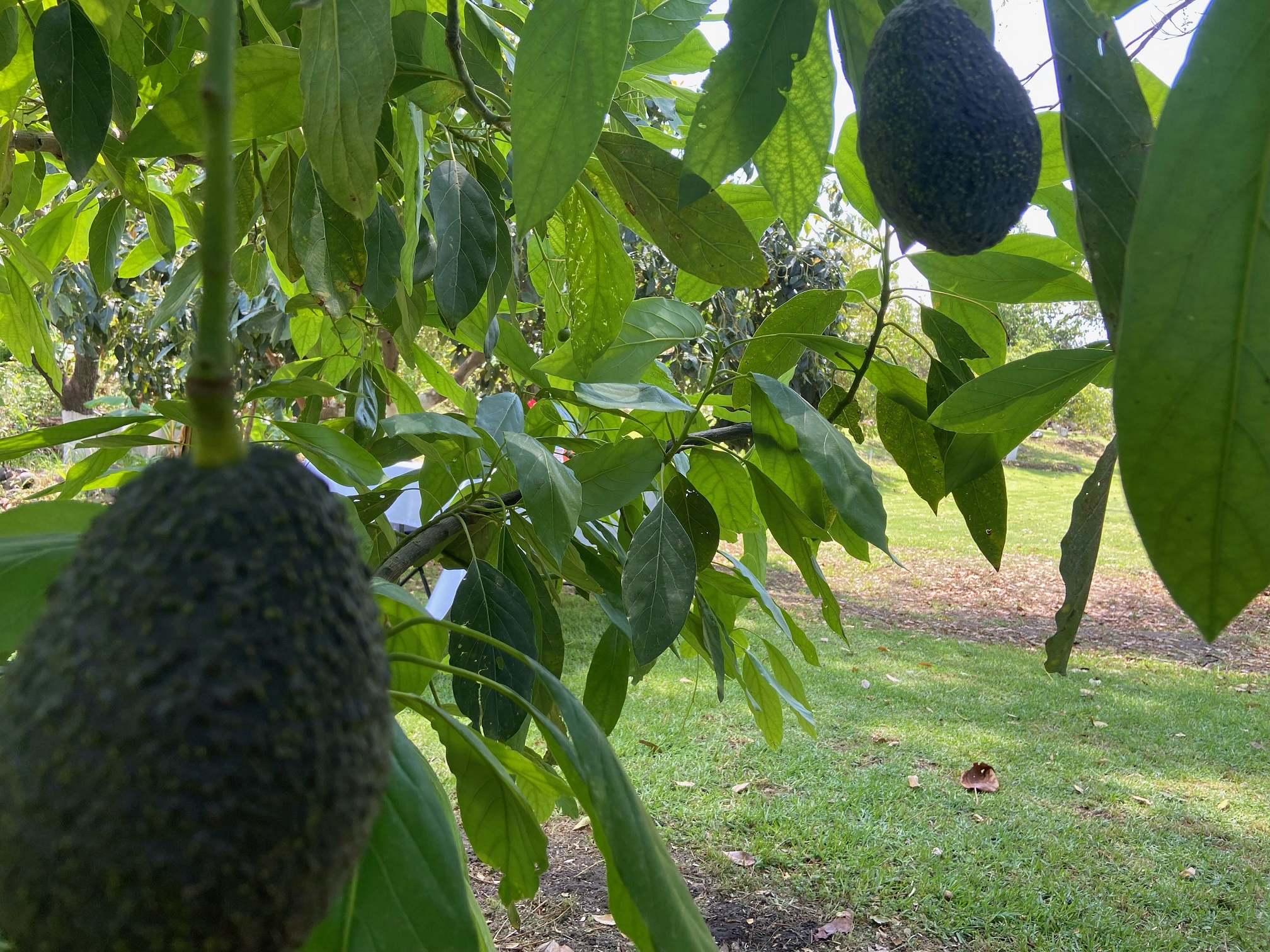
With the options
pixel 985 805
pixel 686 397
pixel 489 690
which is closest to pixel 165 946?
pixel 489 690

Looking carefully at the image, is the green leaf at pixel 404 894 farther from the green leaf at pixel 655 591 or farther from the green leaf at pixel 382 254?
the green leaf at pixel 382 254

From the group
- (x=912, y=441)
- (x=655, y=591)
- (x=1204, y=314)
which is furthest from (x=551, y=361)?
(x=1204, y=314)

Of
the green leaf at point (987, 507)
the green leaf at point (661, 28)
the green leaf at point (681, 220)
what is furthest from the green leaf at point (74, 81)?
the green leaf at point (987, 507)

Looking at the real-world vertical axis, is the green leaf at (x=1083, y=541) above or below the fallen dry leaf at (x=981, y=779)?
above

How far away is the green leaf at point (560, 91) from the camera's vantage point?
58cm

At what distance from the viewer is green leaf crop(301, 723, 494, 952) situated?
49 centimetres

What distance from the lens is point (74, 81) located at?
2.88ft

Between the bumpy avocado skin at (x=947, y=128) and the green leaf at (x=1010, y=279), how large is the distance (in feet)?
1.28

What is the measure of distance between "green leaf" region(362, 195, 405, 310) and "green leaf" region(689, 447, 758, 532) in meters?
0.51

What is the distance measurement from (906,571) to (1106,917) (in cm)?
681

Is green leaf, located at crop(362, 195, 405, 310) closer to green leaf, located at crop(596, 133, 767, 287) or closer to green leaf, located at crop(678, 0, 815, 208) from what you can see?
green leaf, located at crop(596, 133, 767, 287)

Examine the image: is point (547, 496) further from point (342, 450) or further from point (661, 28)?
point (661, 28)

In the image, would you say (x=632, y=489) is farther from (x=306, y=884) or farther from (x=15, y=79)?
(x=15, y=79)

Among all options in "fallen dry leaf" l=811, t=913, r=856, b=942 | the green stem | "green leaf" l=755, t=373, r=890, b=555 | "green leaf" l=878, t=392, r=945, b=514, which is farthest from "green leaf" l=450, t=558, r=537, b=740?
"fallen dry leaf" l=811, t=913, r=856, b=942
